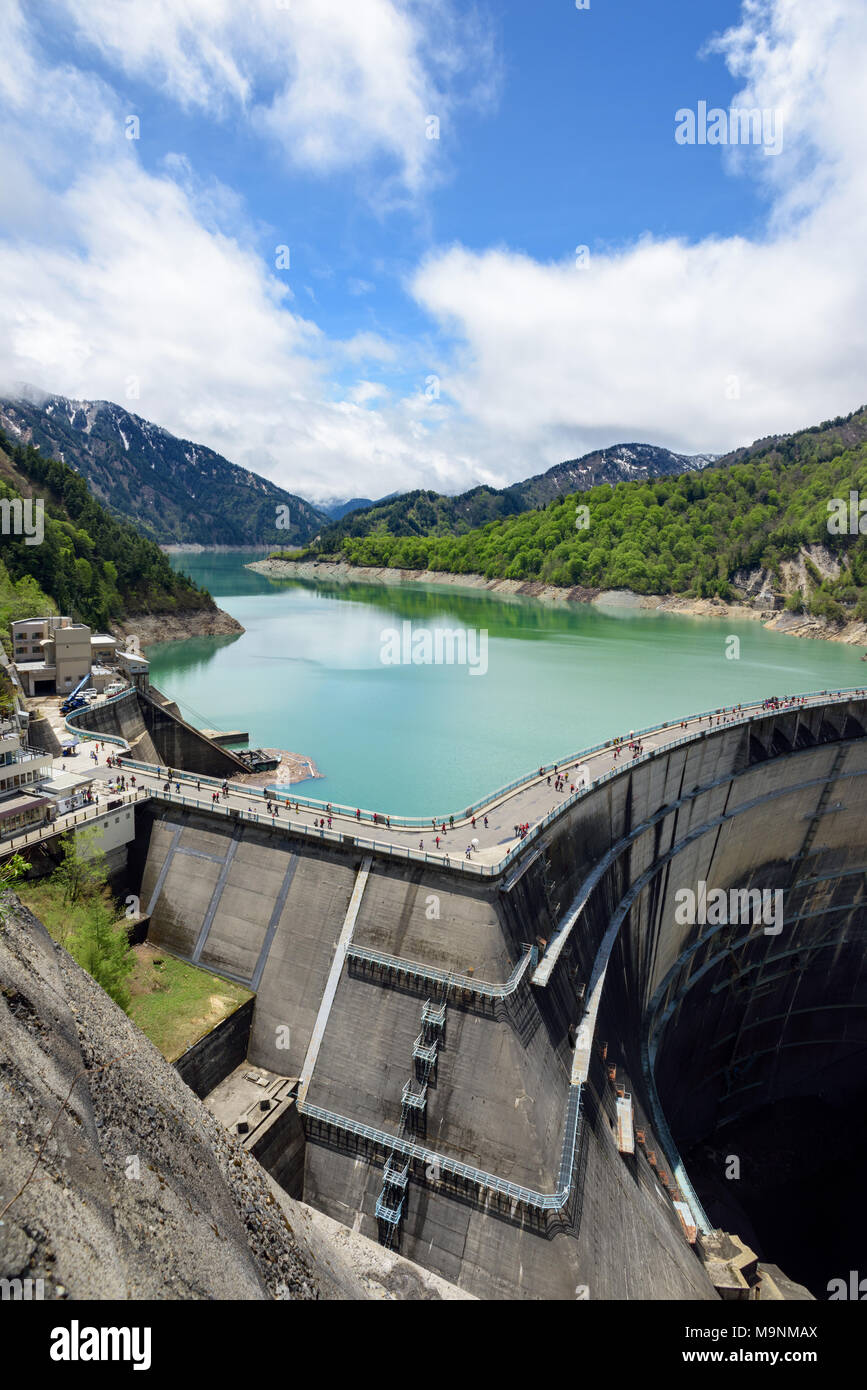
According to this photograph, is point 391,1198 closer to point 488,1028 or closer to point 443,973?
point 488,1028

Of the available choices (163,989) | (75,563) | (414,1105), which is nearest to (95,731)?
(163,989)

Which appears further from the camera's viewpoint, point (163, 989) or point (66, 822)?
point (66, 822)

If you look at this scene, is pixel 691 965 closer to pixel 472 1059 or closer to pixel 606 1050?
pixel 606 1050

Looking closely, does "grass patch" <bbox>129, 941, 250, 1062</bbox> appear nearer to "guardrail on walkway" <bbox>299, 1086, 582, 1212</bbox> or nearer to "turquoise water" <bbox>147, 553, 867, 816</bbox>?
"guardrail on walkway" <bbox>299, 1086, 582, 1212</bbox>

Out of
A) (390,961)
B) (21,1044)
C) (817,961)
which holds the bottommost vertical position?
(817,961)
